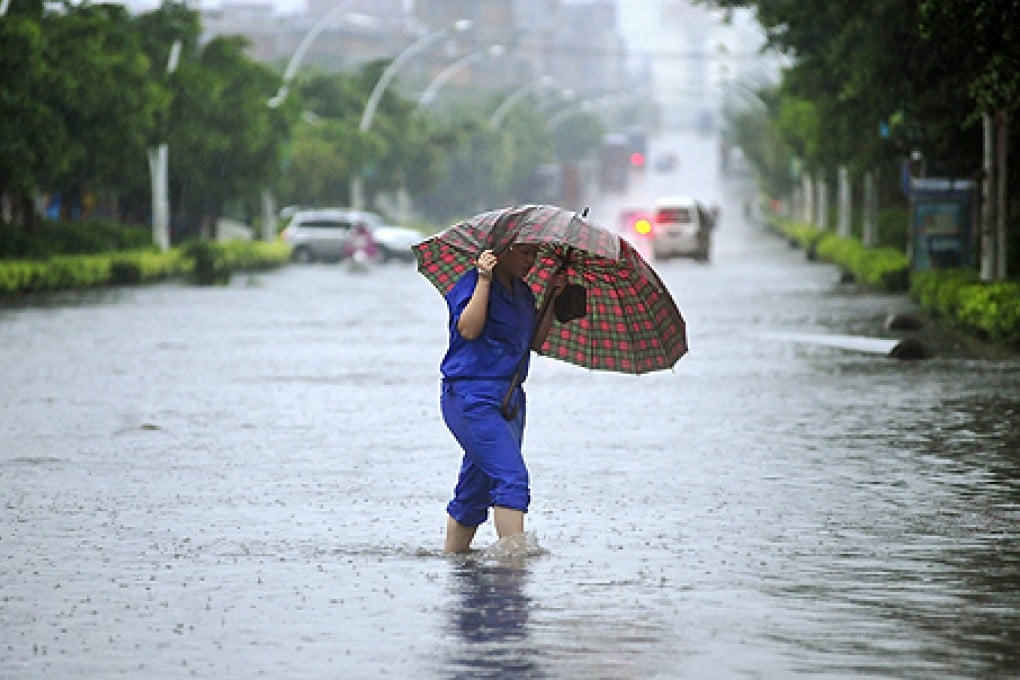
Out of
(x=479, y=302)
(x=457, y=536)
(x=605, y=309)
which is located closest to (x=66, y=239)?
(x=605, y=309)

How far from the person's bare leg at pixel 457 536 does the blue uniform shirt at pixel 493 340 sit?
0.74 metres

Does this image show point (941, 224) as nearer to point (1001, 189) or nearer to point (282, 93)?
point (1001, 189)

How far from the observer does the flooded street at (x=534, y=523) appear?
8.25 meters

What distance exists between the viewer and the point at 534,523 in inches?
470

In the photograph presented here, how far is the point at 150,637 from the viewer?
8.46m

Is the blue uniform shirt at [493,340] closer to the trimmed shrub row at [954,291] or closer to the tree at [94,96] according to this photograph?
the trimmed shrub row at [954,291]

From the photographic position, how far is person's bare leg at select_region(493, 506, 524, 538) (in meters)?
10.1

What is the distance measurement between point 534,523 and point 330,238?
58375 mm

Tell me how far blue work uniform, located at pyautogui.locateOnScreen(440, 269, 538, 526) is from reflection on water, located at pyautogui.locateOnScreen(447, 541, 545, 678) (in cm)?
31

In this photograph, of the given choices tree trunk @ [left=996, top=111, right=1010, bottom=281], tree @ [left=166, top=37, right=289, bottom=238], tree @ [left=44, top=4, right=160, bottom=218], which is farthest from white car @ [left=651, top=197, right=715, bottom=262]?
tree trunk @ [left=996, top=111, right=1010, bottom=281]

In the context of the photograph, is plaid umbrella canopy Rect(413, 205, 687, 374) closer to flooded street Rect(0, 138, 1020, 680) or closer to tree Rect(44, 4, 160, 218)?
flooded street Rect(0, 138, 1020, 680)

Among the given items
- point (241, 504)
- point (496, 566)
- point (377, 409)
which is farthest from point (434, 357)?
point (496, 566)

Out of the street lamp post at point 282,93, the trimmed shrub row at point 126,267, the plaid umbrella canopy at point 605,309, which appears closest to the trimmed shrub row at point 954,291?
the trimmed shrub row at point 126,267

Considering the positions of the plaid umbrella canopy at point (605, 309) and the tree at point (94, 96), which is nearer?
the plaid umbrella canopy at point (605, 309)
